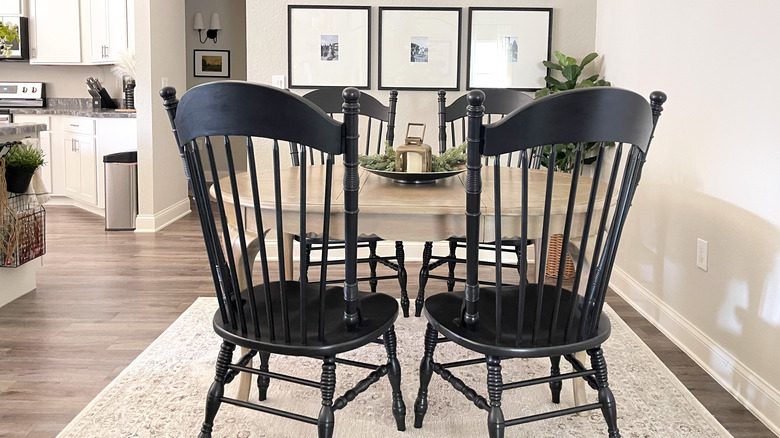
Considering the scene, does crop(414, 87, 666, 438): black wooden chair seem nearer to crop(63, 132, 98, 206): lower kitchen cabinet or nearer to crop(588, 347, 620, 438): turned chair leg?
crop(588, 347, 620, 438): turned chair leg

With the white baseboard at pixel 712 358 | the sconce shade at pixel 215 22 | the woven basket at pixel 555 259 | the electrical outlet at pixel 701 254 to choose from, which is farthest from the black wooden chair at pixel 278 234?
the sconce shade at pixel 215 22

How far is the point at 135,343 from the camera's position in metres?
2.97

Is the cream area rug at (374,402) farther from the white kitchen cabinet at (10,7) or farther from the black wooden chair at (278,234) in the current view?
the white kitchen cabinet at (10,7)

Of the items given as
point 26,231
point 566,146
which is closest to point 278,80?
point 26,231

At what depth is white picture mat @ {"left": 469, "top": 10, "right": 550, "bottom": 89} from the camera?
435 cm

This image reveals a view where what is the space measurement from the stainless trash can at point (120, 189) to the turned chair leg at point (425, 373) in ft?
12.9

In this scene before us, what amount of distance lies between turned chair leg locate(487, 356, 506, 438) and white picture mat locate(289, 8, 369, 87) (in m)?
2.98

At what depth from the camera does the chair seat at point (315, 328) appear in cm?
171

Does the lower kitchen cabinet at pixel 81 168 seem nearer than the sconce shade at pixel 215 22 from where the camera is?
Yes

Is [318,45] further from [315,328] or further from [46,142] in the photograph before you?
[46,142]

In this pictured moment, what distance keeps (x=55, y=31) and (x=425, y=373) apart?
237 inches

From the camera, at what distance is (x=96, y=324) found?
10.5 ft

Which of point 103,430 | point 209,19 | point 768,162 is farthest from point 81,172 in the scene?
point 768,162

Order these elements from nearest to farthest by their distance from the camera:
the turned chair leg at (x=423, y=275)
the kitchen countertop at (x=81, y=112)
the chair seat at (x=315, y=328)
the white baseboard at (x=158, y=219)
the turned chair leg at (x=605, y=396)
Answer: the chair seat at (x=315, y=328) < the turned chair leg at (x=605, y=396) < the turned chair leg at (x=423, y=275) < the white baseboard at (x=158, y=219) < the kitchen countertop at (x=81, y=112)
